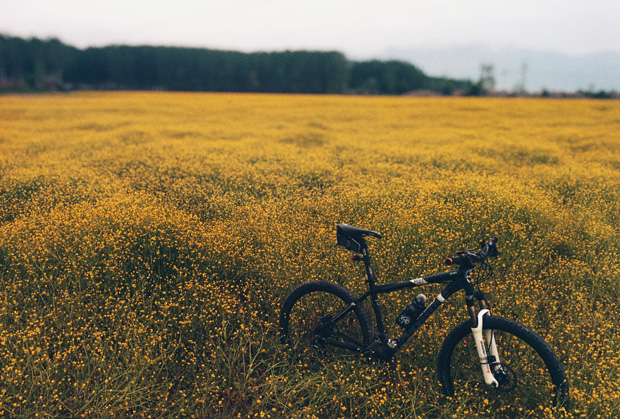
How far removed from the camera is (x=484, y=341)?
9.66 feet

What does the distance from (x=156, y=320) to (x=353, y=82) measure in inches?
3600

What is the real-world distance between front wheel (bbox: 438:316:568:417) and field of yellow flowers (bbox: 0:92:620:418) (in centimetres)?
15

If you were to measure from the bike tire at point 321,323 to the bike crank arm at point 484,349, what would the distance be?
90 cm

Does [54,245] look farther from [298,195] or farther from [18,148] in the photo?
[18,148]

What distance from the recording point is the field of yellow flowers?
3.26 metres

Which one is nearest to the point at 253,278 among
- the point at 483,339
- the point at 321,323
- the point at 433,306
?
the point at 321,323

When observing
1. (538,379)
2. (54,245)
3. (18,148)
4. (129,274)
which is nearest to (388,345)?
(538,379)

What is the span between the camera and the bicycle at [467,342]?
2.86 m

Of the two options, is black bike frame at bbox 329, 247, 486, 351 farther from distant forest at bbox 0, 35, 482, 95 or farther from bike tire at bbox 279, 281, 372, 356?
distant forest at bbox 0, 35, 482, 95

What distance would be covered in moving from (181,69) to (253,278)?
88.4 metres

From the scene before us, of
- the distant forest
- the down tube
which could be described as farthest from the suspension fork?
the distant forest

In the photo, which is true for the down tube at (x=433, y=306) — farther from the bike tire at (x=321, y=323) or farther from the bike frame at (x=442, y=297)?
the bike tire at (x=321, y=323)

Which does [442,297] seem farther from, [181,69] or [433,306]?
[181,69]

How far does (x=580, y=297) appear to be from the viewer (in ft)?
13.8
